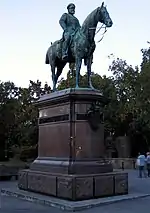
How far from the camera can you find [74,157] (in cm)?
1198

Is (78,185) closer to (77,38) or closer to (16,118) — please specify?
(77,38)

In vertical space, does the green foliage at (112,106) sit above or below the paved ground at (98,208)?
above

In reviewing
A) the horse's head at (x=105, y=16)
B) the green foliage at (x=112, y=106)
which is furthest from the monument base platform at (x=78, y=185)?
the green foliage at (x=112, y=106)

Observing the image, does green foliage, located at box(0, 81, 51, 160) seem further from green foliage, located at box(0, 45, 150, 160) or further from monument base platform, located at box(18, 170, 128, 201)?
monument base platform, located at box(18, 170, 128, 201)

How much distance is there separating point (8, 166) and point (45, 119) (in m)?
9.19

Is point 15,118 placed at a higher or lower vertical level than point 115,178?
higher

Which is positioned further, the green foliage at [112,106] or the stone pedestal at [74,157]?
the green foliage at [112,106]

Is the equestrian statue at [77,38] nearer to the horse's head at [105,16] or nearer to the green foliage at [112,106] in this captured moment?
the horse's head at [105,16]

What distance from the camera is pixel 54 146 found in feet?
42.1

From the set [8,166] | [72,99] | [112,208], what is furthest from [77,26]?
[8,166]

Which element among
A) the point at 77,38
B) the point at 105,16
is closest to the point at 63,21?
the point at 77,38

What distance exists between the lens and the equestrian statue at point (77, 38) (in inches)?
506

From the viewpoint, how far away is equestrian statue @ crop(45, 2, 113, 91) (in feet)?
42.2

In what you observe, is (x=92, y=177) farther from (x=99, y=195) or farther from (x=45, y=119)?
(x=45, y=119)
